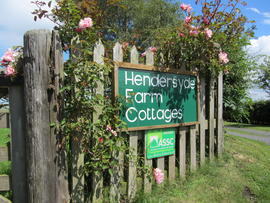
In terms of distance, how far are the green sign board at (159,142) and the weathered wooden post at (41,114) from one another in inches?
46.0

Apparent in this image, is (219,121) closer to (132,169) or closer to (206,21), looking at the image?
(206,21)

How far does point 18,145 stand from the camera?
2006mm

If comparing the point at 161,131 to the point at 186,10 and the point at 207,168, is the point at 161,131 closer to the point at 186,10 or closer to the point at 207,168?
the point at 207,168

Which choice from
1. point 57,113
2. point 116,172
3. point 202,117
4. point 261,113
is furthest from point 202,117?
point 261,113

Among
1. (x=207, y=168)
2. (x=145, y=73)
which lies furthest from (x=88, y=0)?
(x=207, y=168)

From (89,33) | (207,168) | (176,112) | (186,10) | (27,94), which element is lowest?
(207,168)

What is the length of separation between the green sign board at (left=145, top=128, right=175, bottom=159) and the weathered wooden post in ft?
3.84

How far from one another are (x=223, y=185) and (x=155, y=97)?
5.30 feet

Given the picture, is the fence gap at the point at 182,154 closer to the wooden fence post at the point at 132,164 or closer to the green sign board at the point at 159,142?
the green sign board at the point at 159,142

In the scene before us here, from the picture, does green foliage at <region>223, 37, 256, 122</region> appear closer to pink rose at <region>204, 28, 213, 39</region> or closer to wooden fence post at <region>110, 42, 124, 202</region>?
pink rose at <region>204, 28, 213, 39</region>

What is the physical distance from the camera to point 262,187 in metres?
3.23

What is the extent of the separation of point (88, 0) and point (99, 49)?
648 millimetres

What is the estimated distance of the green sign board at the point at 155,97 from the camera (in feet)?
8.28

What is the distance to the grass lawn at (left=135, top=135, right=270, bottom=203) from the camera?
272 cm
